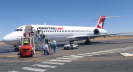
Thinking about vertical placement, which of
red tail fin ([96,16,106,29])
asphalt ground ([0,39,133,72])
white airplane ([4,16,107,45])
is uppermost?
red tail fin ([96,16,106,29])

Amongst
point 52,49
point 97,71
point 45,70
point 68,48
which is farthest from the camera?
point 68,48

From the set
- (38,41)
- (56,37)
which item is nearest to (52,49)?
(38,41)

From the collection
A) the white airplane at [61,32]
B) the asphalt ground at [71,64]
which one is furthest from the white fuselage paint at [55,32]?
the asphalt ground at [71,64]

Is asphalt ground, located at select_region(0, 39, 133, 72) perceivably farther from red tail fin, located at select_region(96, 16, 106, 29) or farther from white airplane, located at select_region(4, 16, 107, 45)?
red tail fin, located at select_region(96, 16, 106, 29)

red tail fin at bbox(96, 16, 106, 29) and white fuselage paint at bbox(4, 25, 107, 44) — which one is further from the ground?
red tail fin at bbox(96, 16, 106, 29)

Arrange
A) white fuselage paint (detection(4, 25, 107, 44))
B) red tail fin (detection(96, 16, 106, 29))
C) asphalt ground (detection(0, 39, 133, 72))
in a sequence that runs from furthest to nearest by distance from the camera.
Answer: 1. red tail fin (detection(96, 16, 106, 29))
2. white fuselage paint (detection(4, 25, 107, 44))
3. asphalt ground (detection(0, 39, 133, 72))

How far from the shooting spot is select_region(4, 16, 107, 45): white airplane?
31.9 m

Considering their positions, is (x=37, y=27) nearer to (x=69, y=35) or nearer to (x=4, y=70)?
(x=69, y=35)

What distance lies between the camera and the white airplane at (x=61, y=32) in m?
31.9

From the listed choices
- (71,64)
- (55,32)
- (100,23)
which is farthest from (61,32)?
(71,64)

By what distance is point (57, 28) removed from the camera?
136ft

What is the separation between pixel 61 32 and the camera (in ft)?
138

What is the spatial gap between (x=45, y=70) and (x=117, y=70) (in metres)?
4.10

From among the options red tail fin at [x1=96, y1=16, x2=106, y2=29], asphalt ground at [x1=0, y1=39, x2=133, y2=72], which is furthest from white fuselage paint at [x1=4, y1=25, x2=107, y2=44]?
asphalt ground at [x1=0, y1=39, x2=133, y2=72]
